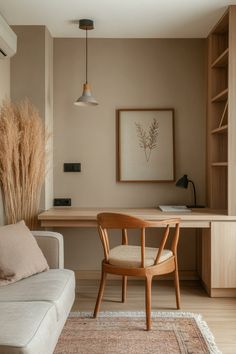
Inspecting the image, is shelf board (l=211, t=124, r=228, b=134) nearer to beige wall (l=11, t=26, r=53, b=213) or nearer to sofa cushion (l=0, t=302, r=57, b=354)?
beige wall (l=11, t=26, r=53, b=213)

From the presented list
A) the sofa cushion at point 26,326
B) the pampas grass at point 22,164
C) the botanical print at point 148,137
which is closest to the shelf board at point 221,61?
the botanical print at point 148,137

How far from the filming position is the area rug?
9.07 ft

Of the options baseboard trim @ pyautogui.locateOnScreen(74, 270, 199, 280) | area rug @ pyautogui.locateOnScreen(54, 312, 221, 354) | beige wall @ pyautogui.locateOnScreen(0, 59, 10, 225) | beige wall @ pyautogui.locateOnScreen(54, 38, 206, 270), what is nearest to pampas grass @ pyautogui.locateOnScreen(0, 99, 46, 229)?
beige wall @ pyautogui.locateOnScreen(0, 59, 10, 225)

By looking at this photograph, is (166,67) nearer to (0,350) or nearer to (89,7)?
(89,7)

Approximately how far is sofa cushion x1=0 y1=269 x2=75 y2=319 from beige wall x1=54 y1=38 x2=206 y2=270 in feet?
5.20

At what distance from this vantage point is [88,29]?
4.06 meters

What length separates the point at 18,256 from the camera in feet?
9.41

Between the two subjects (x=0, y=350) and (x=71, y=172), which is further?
(x=71, y=172)

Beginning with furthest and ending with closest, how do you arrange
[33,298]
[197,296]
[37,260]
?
[197,296] → [37,260] → [33,298]

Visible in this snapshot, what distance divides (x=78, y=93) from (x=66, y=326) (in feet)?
7.53

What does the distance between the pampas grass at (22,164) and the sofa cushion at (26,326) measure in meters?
Answer: 1.59

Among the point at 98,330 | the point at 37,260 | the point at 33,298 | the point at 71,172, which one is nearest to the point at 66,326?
the point at 98,330

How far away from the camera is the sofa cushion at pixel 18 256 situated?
9.17ft

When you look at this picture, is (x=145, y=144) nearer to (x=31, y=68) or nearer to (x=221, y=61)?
(x=221, y=61)
